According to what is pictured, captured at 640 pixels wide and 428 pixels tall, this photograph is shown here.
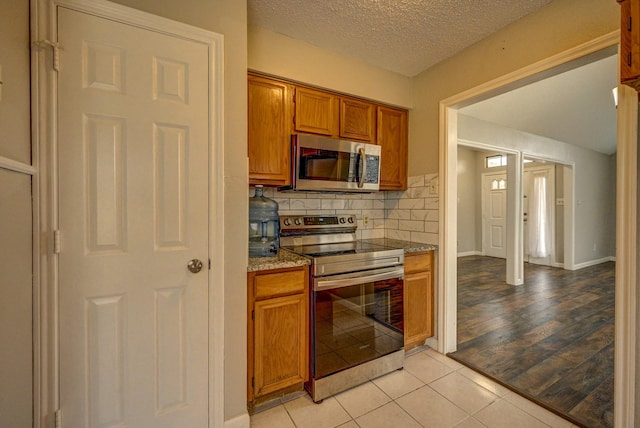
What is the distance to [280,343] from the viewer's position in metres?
1.68

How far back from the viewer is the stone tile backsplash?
2.35 m

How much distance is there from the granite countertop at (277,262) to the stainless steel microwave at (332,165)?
54 cm

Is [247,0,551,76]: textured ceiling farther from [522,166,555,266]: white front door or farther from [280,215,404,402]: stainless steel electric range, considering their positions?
[522,166,555,266]: white front door

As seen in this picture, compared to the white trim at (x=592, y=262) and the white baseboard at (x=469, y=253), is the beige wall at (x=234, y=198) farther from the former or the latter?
the white trim at (x=592, y=262)

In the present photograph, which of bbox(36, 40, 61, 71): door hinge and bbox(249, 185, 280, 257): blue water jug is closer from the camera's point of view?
bbox(36, 40, 61, 71): door hinge

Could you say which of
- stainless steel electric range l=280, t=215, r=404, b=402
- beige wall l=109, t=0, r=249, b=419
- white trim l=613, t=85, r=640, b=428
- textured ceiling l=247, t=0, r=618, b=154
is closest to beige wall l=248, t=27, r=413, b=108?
textured ceiling l=247, t=0, r=618, b=154

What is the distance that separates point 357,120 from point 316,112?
405 millimetres

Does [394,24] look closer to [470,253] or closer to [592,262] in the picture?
[470,253]

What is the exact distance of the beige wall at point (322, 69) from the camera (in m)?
1.89

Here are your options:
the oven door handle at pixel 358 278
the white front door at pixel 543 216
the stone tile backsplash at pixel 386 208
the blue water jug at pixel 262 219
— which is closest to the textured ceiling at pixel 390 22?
the stone tile backsplash at pixel 386 208

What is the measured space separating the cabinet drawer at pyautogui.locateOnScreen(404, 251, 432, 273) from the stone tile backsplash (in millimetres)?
164

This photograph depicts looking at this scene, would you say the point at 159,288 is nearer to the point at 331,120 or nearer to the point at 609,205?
the point at 331,120

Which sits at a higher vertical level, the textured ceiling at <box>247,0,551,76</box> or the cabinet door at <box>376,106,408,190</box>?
the textured ceiling at <box>247,0,551,76</box>

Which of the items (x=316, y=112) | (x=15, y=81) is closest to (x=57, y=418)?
(x=15, y=81)
